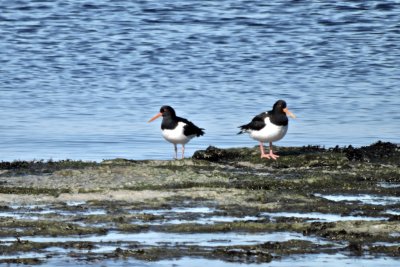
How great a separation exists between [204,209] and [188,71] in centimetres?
2148

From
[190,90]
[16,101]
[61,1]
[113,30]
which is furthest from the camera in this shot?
[61,1]

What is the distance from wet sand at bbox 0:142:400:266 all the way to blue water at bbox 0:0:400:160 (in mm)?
4028

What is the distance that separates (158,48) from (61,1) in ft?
38.1

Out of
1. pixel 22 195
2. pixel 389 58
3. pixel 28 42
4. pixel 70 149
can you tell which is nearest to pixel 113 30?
pixel 28 42

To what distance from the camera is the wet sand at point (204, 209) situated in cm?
1220

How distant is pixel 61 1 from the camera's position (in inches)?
1986

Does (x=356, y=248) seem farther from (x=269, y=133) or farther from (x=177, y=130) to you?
(x=177, y=130)

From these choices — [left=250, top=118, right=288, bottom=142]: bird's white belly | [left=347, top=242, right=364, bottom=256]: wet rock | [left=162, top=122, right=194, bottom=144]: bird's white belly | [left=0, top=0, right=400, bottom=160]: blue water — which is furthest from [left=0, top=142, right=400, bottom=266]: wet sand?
[left=0, top=0, right=400, bottom=160]: blue water

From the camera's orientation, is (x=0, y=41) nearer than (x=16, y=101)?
No

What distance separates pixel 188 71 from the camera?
3559cm

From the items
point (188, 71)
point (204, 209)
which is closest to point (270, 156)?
point (204, 209)

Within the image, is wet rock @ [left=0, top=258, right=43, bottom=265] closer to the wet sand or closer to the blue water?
the wet sand

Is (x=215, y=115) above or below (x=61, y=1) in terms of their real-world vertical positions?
below

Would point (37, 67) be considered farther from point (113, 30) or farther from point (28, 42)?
point (113, 30)
